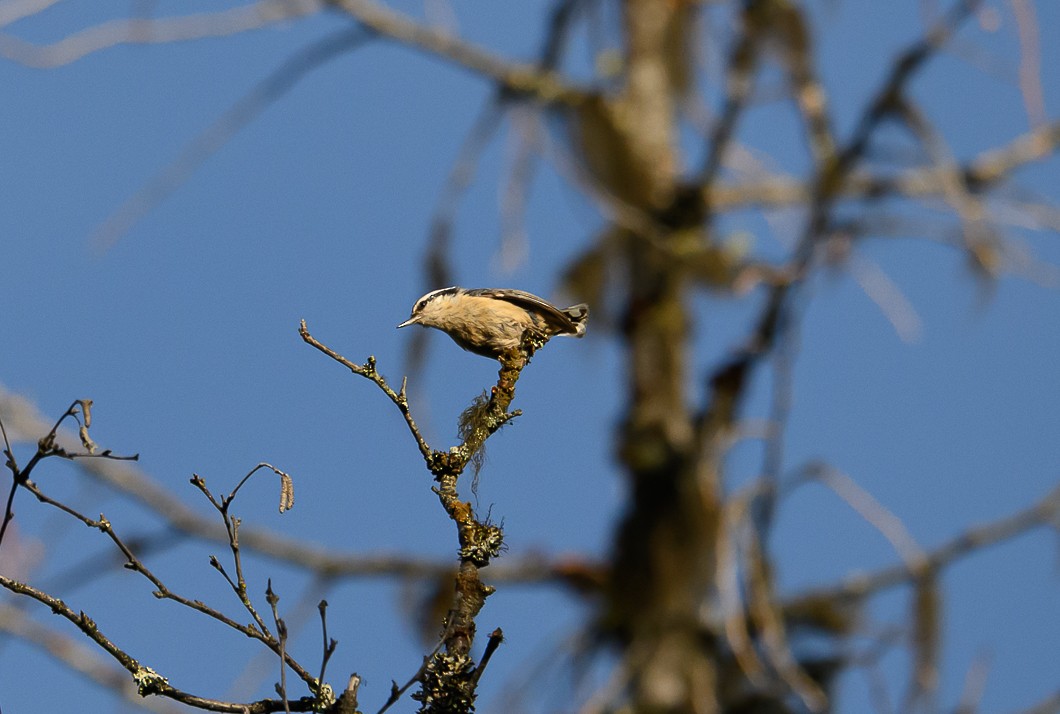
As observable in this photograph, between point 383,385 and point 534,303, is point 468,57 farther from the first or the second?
point 383,385

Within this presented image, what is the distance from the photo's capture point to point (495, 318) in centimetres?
550

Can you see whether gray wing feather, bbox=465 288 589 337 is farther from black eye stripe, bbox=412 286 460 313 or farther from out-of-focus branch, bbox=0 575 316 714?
out-of-focus branch, bbox=0 575 316 714

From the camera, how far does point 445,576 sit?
8594 mm

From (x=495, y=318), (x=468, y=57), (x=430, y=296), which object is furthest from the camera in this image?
(x=468, y=57)

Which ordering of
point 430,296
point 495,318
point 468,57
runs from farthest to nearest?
point 468,57
point 430,296
point 495,318

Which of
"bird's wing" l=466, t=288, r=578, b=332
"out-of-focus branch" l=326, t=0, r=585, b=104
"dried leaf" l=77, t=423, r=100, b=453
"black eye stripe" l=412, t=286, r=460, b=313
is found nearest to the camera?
"dried leaf" l=77, t=423, r=100, b=453

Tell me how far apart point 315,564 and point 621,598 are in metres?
2.47

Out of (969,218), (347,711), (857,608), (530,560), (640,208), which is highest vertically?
(640,208)

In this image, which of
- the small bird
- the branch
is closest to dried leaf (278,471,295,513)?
the branch

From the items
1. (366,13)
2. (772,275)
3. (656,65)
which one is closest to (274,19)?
(366,13)

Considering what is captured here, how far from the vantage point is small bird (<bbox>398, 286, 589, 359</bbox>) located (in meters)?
5.49

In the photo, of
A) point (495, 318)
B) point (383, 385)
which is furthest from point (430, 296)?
point (383, 385)

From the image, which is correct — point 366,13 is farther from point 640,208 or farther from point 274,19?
point 640,208

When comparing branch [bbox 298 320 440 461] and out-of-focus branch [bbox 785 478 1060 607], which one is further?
out-of-focus branch [bbox 785 478 1060 607]
